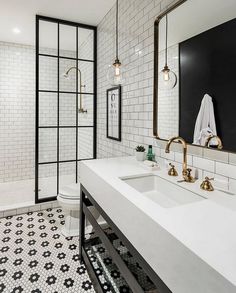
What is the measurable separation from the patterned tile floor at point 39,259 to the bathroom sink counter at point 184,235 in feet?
3.00

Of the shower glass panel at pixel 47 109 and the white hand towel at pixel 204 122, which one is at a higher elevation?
the shower glass panel at pixel 47 109

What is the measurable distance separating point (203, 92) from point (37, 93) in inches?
91.4

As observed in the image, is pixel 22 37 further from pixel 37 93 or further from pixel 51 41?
pixel 37 93

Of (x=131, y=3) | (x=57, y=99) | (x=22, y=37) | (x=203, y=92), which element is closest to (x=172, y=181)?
(x=203, y=92)

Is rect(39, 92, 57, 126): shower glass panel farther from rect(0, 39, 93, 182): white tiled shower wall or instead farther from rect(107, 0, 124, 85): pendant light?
rect(107, 0, 124, 85): pendant light

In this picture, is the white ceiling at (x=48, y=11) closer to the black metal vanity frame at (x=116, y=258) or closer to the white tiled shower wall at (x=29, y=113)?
the white tiled shower wall at (x=29, y=113)

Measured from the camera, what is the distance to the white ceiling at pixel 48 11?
254 cm

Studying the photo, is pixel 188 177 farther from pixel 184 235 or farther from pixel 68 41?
pixel 68 41

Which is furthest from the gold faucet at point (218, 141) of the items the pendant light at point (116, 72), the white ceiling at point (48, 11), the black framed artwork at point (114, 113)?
the white ceiling at point (48, 11)

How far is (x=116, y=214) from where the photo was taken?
117cm

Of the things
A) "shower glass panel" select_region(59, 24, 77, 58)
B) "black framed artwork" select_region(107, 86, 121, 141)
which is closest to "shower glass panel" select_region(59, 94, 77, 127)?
"shower glass panel" select_region(59, 24, 77, 58)

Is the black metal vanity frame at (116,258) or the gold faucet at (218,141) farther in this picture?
the gold faucet at (218,141)

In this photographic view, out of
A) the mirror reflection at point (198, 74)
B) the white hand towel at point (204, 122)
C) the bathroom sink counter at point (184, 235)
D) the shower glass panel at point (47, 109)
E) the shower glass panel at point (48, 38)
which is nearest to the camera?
the bathroom sink counter at point (184, 235)

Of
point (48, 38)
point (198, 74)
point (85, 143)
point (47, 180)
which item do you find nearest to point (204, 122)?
point (198, 74)
